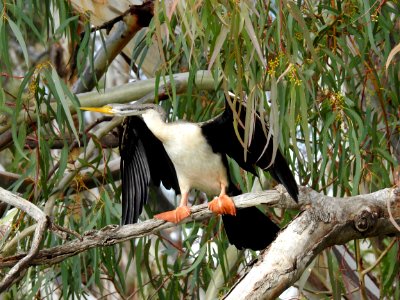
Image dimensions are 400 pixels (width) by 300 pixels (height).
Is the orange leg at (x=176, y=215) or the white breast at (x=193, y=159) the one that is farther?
the white breast at (x=193, y=159)

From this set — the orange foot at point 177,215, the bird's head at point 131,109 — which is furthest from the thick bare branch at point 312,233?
the bird's head at point 131,109

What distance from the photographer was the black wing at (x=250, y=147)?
2107mm

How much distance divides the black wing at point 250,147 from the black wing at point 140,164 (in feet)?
0.73

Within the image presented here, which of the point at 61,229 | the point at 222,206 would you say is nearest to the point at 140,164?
the point at 222,206

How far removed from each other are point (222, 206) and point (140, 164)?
0.47 metres

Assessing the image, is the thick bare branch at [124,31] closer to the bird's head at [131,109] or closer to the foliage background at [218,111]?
the foliage background at [218,111]

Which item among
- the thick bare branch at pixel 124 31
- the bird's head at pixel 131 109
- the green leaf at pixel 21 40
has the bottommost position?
the bird's head at pixel 131 109

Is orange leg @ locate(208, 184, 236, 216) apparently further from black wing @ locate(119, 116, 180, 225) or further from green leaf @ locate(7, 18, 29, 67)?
green leaf @ locate(7, 18, 29, 67)

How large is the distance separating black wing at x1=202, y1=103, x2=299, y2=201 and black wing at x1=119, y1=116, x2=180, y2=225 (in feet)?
0.73

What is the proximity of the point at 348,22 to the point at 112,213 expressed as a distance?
833 millimetres

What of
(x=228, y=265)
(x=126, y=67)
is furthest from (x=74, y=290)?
(x=126, y=67)

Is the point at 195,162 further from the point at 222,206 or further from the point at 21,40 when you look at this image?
the point at 21,40

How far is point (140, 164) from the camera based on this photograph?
2.61 meters

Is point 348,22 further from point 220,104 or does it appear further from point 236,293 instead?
point 236,293
